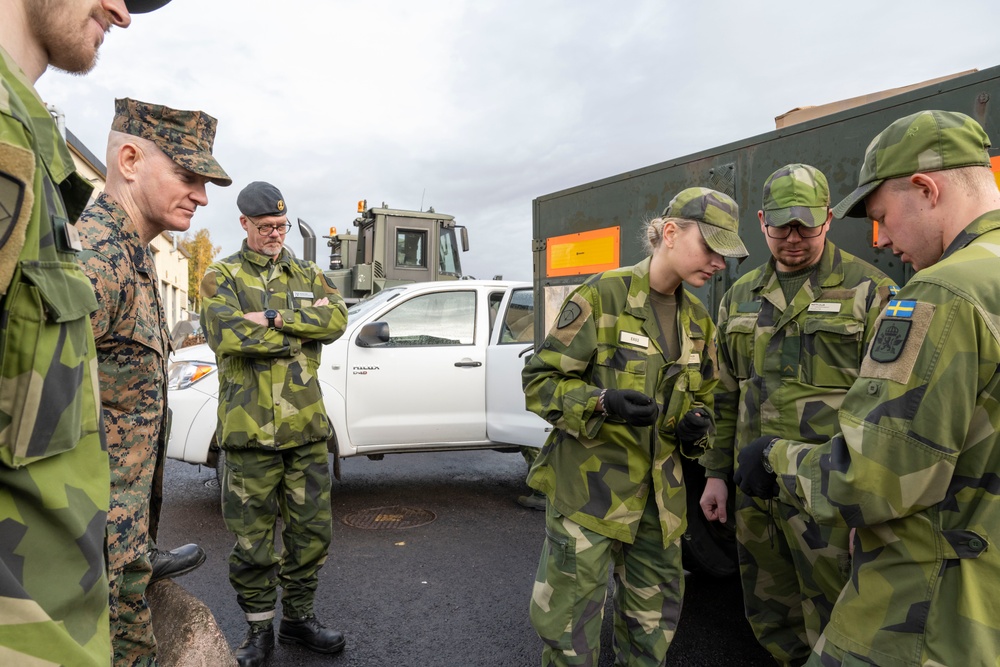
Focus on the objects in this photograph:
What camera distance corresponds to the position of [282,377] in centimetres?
289

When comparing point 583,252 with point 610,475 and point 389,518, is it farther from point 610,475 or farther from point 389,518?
point 389,518

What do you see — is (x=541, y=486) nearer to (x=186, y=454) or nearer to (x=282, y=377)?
(x=282, y=377)

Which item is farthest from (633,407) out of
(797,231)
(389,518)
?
(389,518)

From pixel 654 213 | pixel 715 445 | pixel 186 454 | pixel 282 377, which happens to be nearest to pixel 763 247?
pixel 654 213

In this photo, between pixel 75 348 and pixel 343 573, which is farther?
pixel 343 573

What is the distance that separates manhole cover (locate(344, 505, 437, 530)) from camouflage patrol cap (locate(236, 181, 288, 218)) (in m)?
2.63

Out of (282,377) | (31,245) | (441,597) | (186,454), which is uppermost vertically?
(31,245)

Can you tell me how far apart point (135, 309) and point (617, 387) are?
1.57 meters

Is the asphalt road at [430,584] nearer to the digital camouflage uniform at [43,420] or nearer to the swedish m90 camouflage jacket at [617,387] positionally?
the swedish m90 camouflage jacket at [617,387]

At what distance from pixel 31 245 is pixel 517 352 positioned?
424 centimetres

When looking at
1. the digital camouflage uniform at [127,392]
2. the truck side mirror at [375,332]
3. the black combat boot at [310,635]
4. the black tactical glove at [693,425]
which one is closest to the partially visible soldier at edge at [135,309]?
the digital camouflage uniform at [127,392]

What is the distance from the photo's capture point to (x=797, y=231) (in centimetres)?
228

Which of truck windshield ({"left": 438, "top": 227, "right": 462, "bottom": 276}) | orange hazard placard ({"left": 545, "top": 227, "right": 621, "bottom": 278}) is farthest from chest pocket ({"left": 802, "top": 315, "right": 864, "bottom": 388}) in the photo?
truck windshield ({"left": 438, "top": 227, "right": 462, "bottom": 276})

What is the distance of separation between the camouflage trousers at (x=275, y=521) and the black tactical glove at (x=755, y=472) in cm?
199
